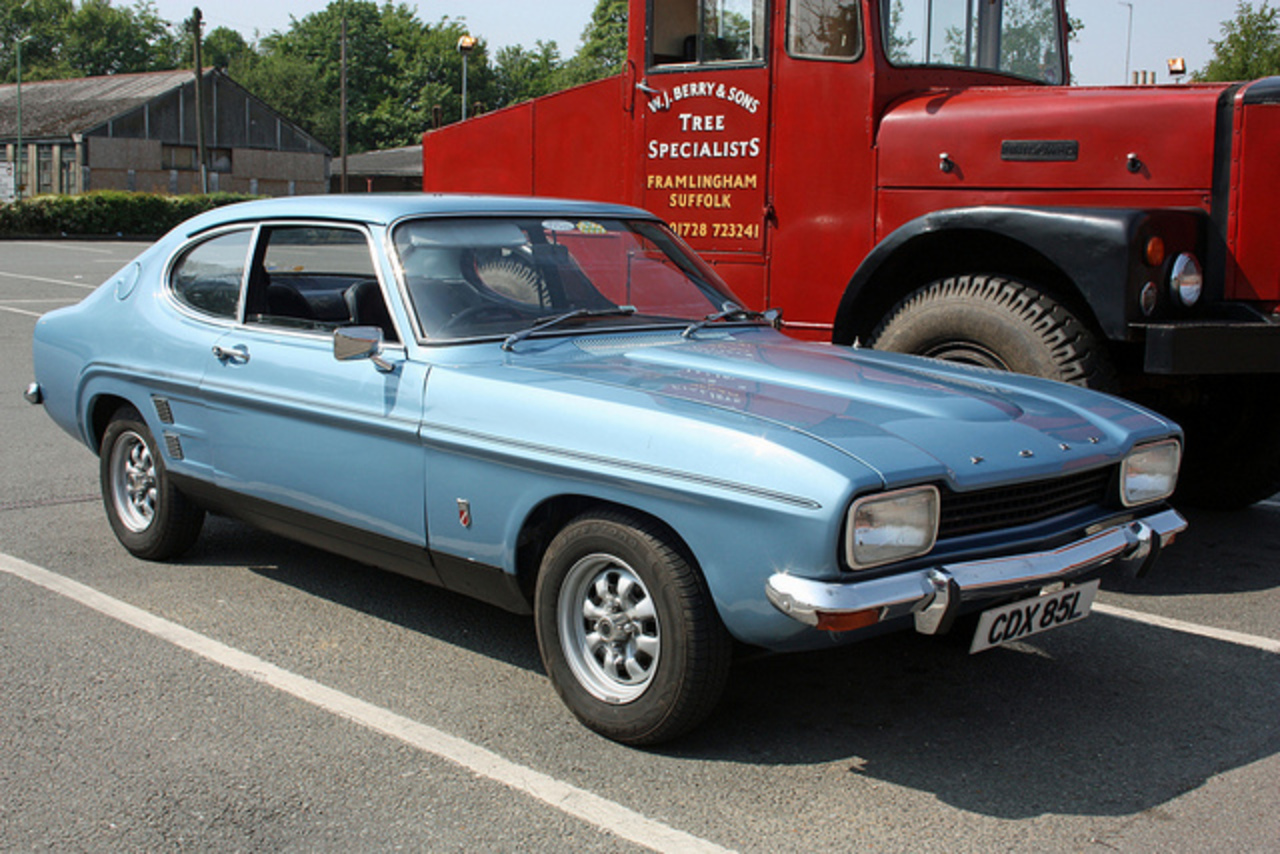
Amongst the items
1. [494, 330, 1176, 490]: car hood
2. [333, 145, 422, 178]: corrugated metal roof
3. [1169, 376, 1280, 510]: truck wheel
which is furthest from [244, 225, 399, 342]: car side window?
[333, 145, 422, 178]: corrugated metal roof

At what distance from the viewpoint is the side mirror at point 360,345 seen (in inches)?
166

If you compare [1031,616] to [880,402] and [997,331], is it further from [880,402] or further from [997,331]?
[997,331]

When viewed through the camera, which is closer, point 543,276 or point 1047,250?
point 543,276

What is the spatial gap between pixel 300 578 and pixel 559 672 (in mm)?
1918

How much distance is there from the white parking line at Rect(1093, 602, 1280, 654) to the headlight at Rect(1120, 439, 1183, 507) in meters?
0.96

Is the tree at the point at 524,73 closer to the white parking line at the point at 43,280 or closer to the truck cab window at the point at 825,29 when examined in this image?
the white parking line at the point at 43,280

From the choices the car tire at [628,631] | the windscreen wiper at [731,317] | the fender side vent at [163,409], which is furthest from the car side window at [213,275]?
the car tire at [628,631]

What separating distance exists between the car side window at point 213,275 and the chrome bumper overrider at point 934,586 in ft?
9.24

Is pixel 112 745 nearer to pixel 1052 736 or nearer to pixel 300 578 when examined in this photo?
pixel 300 578

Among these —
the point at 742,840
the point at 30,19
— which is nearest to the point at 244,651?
the point at 742,840

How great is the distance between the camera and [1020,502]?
3686 millimetres

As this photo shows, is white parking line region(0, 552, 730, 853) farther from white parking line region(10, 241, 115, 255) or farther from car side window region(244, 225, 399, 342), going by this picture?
white parking line region(10, 241, 115, 255)

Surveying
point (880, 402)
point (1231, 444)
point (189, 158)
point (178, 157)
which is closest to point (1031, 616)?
point (880, 402)

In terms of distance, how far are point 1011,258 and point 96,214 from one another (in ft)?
133
